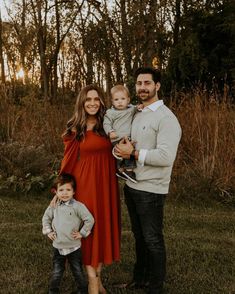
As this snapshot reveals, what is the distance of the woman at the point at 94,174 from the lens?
11.7 ft

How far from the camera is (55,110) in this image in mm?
9844

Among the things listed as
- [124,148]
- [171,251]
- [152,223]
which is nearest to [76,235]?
[152,223]

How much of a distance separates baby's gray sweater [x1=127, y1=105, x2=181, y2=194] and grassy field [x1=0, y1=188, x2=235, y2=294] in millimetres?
1173

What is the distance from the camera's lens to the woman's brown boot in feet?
11.7

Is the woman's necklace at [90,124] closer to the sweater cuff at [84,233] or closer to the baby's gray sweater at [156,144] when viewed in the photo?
the baby's gray sweater at [156,144]

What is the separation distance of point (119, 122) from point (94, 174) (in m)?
0.46

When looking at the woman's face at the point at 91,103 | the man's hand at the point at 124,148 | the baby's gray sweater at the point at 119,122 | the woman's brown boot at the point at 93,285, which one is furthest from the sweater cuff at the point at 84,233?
the woman's face at the point at 91,103

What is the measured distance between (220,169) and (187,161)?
0.84m

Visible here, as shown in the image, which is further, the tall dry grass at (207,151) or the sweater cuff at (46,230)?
the tall dry grass at (207,151)

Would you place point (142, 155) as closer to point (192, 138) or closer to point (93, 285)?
point (93, 285)

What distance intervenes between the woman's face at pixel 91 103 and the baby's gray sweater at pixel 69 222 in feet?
2.40

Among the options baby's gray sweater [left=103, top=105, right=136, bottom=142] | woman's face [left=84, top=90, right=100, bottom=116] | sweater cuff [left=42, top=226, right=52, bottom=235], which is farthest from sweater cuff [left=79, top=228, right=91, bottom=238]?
woman's face [left=84, top=90, right=100, bottom=116]

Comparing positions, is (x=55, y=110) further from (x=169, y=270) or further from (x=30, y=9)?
(x=30, y=9)

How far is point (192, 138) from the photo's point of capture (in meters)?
7.90
